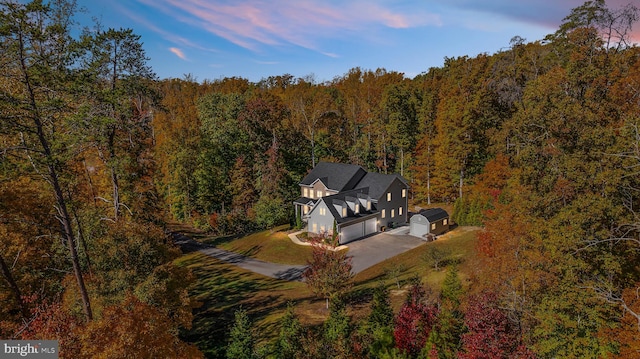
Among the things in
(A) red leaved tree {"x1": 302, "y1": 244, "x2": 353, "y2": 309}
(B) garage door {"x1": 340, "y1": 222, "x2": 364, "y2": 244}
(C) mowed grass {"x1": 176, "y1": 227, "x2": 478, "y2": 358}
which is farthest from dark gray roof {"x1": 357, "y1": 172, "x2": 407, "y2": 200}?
(A) red leaved tree {"x1": 302, "y1": 244, "x2": 353, "y2": 309}

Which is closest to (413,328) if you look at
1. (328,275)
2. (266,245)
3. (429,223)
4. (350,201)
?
(328,275)

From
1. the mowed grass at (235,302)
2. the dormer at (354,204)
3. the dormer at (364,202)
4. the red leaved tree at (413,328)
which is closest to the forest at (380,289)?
the red leaved tree at (413,328)

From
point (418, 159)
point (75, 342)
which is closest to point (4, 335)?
point (75, 342)

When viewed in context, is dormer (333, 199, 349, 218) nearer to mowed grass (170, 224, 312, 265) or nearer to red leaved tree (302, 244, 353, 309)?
mowed grass (170, 224, 312, 265)

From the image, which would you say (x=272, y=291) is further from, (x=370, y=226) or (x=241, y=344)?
(x=370, y=226)

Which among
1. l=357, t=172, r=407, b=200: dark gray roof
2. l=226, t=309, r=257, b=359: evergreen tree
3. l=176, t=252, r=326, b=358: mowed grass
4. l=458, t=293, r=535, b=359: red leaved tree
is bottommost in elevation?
l=176, t=252, r=326, b=358: mowed grass

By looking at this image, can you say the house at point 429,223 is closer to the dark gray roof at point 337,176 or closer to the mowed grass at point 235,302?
the dark gray roof at point 337,176
